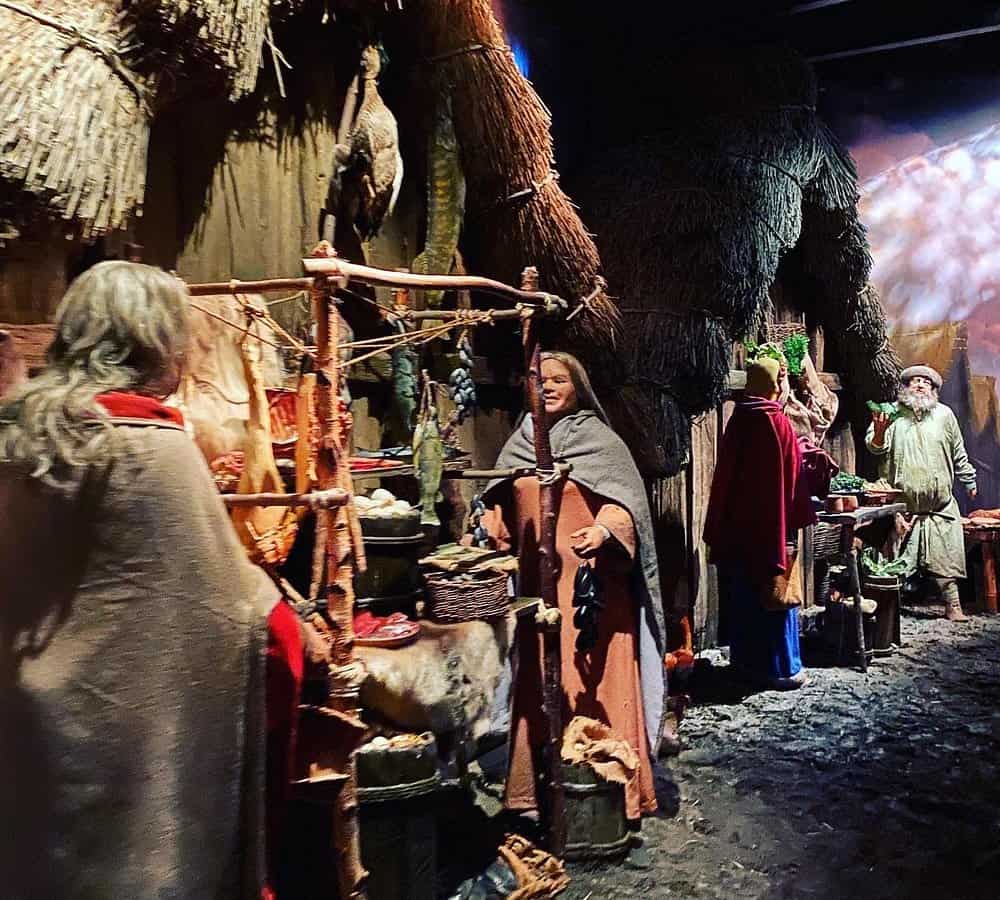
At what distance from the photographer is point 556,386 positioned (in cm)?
313

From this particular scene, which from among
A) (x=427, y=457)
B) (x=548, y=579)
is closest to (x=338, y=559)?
(x=427, y=457)

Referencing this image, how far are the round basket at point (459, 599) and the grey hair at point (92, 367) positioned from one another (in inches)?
45.9

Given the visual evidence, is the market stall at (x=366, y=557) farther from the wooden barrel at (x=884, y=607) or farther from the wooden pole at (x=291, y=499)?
the wooden barrel at (x=884, y=607)

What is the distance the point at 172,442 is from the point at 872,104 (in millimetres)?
6591

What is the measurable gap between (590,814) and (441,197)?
2.13m

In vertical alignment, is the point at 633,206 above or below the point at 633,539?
above

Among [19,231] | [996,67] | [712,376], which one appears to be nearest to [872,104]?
[996,67]

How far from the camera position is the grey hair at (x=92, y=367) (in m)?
1.41

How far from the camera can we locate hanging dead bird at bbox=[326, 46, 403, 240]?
2.98 metres

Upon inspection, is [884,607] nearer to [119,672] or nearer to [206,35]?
[206,35]

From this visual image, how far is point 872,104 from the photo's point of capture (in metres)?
6.76

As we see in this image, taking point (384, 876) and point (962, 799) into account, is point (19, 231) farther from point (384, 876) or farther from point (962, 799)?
point (962, 799)

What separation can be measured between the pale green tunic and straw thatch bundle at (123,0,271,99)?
5207 mm

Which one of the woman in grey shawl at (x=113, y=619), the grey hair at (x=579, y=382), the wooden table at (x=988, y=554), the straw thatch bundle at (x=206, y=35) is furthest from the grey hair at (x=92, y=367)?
the wooden table at (x=988, y=554)
